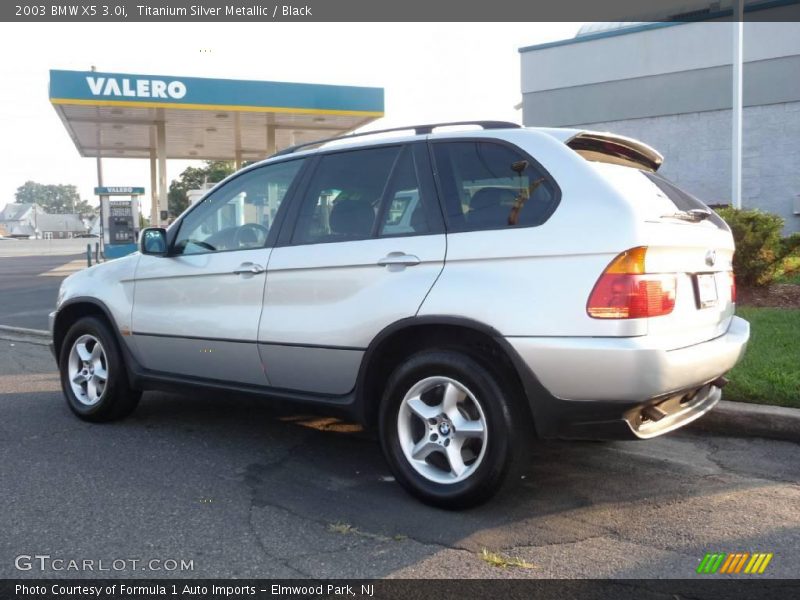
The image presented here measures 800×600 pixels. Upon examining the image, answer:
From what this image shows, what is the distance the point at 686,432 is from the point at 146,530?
→ 3.56 meters

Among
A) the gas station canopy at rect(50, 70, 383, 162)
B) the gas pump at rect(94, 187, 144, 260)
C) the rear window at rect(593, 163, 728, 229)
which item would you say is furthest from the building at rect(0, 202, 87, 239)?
the rear window at rect(593, 163, 728, 229)

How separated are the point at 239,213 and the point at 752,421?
3681 mm

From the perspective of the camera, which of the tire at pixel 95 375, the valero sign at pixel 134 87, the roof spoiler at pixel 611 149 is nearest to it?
the roof spoiler at pixel 611 149

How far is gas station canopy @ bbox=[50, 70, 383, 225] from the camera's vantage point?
1853 centimetres

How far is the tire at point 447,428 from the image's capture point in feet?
11.5

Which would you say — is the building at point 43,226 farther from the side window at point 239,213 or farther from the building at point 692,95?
the side window at point 239,213

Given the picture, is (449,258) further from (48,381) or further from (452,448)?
(48,381)

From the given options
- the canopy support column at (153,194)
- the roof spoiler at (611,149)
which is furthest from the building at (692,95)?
the roof spoiler at (611,149)

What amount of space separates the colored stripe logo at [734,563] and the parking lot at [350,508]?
0.04 metres

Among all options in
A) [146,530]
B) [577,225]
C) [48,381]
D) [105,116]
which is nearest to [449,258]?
[577,225]

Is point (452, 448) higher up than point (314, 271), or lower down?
lower down

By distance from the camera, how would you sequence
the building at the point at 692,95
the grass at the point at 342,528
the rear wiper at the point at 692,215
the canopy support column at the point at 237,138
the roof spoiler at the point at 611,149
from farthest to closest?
the canopy support column at the point at 237,138, the building at the point at 692,95, the roof spoiler at the point at 611,149, the rear wiper at the point at 692,215, the grass at the point at 342,528

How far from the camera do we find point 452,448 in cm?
368

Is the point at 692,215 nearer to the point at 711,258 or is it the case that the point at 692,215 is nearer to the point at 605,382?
the point at 711,258
